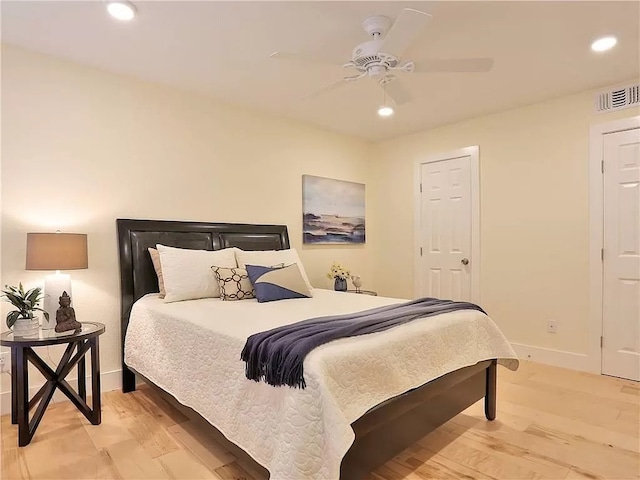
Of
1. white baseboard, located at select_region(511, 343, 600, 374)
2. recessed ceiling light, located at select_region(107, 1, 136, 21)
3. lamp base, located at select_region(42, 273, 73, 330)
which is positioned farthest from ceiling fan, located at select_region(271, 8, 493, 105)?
white baseboard, located at select_region(511, 343, 600, 374)

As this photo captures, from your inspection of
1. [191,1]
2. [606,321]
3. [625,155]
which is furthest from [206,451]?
[625,155]

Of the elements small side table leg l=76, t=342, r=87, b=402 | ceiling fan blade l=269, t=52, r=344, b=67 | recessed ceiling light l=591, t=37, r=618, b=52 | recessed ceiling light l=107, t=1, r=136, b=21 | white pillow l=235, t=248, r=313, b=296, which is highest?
recessed ceiling light l=591, t=37, r=618, b=52

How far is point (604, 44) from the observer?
2697 millimetres

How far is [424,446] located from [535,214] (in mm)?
2643

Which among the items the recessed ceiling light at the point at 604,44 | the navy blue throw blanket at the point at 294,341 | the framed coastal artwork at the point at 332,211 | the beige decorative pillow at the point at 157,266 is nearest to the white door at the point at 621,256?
the recessed ceiling light at the point at 604,44

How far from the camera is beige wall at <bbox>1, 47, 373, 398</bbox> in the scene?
8.88 feet

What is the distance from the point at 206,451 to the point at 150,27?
2.54 meters

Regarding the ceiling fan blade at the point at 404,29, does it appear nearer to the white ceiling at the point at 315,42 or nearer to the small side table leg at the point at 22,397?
the white ceiling at the point at 315,42

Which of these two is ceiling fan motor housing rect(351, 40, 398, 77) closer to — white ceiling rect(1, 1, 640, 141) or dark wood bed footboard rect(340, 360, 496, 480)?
white ceiling rect(1, 1, 640, 141)

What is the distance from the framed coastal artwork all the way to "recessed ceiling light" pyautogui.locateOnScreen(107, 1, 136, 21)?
96.2 inches

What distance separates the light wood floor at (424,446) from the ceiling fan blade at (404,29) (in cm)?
223

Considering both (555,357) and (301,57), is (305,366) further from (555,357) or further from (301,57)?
(555,357)

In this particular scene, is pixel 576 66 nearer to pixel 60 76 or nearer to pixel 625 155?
pixel 625 155

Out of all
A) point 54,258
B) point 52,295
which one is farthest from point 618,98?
point 52,295
